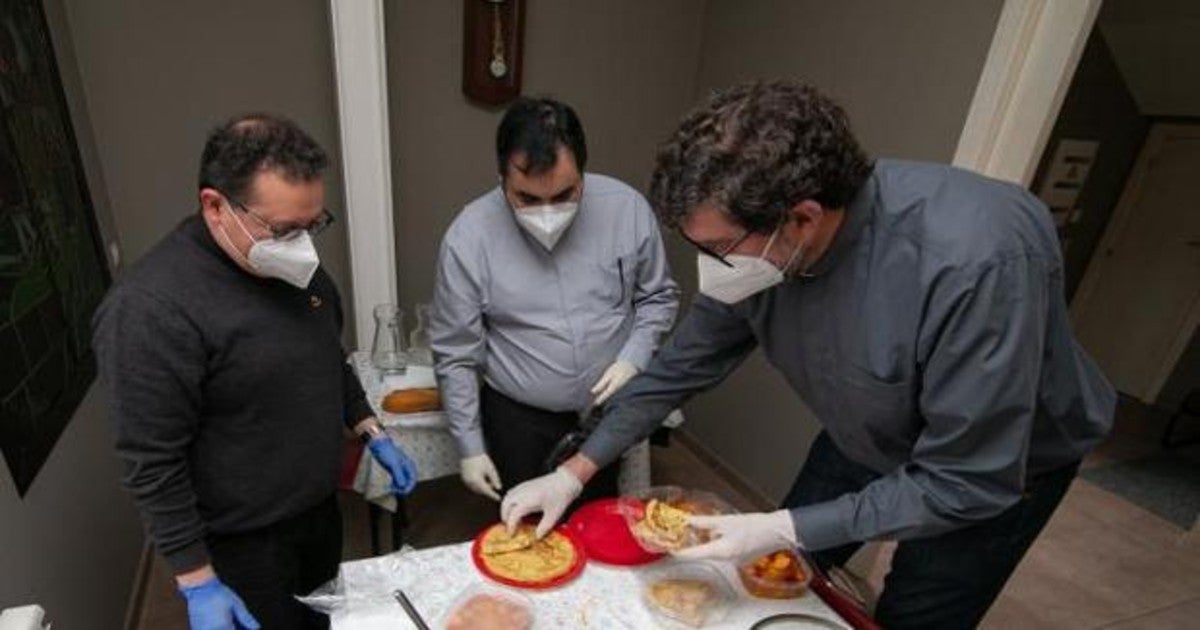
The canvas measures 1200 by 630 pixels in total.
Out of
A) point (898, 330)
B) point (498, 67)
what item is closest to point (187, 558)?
point (898, 330)

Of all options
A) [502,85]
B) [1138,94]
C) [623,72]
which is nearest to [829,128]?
[502,85]

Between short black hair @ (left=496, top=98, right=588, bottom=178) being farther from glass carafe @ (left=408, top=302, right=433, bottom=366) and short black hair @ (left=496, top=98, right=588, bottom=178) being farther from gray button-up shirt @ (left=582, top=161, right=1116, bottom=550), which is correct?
glass carafe @ (left=408, top=302, right=433, bottom=366)

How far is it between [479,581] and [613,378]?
0.63 m

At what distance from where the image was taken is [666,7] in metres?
2.36

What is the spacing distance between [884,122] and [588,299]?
1.06 m

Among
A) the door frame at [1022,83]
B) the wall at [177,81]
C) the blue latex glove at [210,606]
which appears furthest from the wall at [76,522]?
the door frame at [1022,83]

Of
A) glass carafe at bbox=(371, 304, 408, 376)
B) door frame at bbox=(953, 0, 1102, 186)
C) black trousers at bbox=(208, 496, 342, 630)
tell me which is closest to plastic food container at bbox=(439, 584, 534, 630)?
black trousers at bbox=(208, 496, 342, 630)

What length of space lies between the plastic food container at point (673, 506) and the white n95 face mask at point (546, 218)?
59cm

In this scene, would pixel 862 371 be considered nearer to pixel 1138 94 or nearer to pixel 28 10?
pixel 28 10

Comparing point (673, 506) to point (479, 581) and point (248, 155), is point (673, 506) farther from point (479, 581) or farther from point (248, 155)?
point (248, 155)

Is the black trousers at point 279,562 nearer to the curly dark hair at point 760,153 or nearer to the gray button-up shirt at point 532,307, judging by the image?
the gray button-up shirt at point 532,307

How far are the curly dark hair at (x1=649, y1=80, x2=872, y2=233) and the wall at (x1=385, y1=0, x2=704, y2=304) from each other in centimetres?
159

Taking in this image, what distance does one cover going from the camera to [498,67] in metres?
2.11

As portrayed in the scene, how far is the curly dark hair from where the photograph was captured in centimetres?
74
